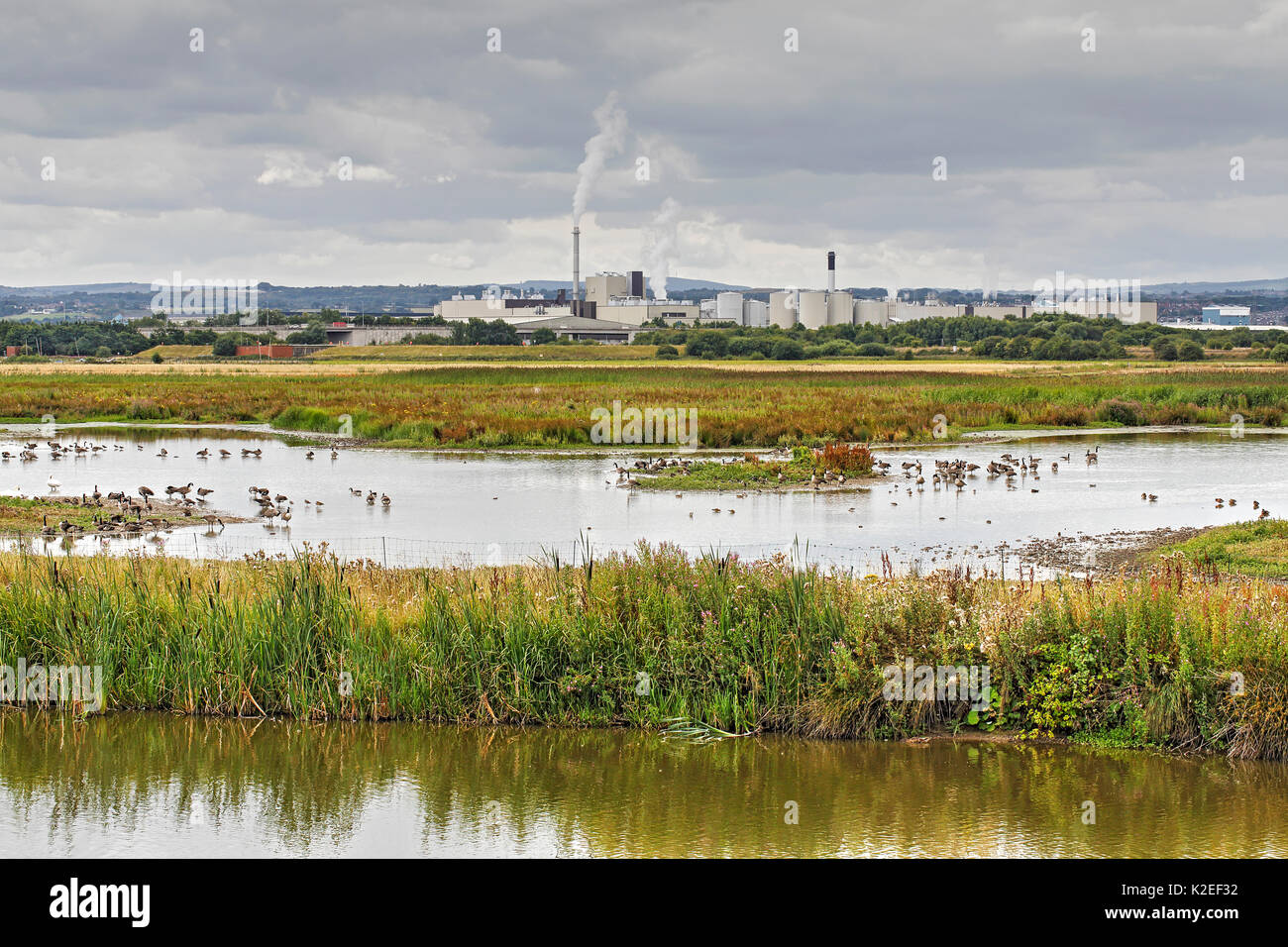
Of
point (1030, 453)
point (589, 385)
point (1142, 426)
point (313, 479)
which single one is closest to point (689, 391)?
point (589, 385)

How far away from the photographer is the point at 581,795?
10453mm

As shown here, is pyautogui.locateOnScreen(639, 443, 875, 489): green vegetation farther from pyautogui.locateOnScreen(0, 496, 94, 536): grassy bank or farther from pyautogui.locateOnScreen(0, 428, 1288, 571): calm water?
pyautogui.locateOnScreen(0, 496, 94, 536): grassy bank

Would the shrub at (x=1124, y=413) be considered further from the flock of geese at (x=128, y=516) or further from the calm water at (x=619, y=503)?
the flock of geese at (x=128, y=516)

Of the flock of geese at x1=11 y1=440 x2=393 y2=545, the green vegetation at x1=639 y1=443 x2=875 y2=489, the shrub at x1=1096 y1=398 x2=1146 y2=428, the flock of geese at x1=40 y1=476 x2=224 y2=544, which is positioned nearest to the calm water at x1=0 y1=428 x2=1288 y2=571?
the flock of geese at x1=11 y1=440 x2=393 y2=545

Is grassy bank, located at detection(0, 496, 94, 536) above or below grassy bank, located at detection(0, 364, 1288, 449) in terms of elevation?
below

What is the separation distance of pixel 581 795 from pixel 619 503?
17335mm

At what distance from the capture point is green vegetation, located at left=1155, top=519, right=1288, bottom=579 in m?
17.4

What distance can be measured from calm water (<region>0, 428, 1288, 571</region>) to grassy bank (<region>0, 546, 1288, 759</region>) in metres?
1.90

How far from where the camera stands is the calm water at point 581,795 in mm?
9430

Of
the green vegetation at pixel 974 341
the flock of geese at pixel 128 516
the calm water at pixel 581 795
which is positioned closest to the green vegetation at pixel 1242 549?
the calm water at pixel 581 795

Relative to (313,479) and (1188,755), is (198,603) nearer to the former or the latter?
(1188,755)

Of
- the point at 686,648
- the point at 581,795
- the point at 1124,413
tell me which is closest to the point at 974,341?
the point at 1124,413

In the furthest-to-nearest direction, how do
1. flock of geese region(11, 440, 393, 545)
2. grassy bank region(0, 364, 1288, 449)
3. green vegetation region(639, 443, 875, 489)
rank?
1. grassy bank region(0, 364, 1288, 449)
2. green vegetation region(639, 443, 875, 489)
3. flock of geese region(11, 440, 393, 545)

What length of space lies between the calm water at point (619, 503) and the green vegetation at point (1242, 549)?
99.2 inches
